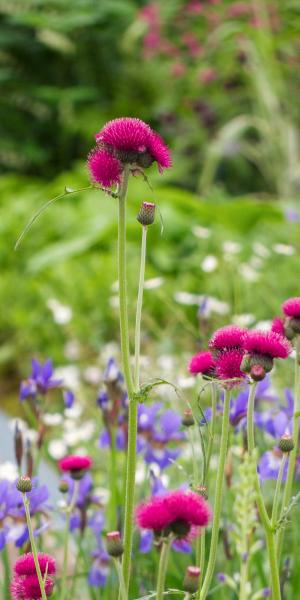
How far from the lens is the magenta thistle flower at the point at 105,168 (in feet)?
2.64

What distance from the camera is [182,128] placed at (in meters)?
6.47

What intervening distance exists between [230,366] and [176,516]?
16 centimetres

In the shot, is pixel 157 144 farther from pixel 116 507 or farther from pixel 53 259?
pixel 53 259

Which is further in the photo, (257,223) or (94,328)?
(257,223)

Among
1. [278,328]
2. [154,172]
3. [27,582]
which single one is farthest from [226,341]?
[154,172]

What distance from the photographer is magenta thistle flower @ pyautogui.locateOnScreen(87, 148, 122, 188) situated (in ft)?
2.64

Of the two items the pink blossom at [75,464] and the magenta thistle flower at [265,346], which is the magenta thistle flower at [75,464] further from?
the magenta thistle flower at [265,346]

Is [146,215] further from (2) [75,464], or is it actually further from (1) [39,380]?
(1) [39,380]

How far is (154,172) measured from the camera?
6055 mm

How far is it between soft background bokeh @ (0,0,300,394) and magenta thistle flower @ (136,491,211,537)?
1005 millimetres

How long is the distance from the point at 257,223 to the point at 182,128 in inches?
83.8

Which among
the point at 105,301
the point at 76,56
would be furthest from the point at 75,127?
the point at 105,301

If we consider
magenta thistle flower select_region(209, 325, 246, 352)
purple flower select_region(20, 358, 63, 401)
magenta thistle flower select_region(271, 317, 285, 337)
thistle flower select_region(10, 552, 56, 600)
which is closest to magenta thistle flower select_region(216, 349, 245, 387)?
magenta thistle flower select_region(209, 325, 246, 352)

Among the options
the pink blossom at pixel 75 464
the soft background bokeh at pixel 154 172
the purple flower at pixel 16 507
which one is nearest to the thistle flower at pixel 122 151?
the pink blossom at pixel 75 464
